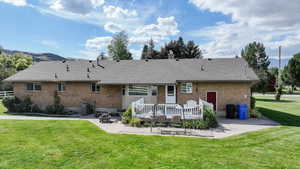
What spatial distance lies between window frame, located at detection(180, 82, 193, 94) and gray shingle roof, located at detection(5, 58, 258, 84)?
0.57 metres

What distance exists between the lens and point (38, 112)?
49.6ft

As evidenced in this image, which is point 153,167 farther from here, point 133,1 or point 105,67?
point 105,67

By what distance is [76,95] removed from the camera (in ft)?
50.6

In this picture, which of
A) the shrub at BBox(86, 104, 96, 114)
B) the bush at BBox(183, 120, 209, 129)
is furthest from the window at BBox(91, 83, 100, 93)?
the bush at BBox(183, 120, 209, 129)

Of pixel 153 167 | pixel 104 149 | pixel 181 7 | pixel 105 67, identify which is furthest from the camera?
pixel 105 67

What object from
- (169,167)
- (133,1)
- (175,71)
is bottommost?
(169,167)

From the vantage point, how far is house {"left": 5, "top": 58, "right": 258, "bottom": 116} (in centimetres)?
1338

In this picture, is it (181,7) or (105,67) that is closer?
(181,7)

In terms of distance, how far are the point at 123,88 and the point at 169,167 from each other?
33.2 ft

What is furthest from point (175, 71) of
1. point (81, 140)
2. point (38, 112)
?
point (38, 112)

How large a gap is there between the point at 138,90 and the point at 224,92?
21.7ft

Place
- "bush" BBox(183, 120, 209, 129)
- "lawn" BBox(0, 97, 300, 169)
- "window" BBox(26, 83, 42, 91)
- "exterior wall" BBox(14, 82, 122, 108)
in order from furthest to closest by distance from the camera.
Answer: "window" BBox(26, 83, 42, 91)
"exterior wall" BBox(14, 82, 122, 108)
"bush" BBox(183, 120, 209, 129)
"lawn" BBox(0, 97, 300, 169)

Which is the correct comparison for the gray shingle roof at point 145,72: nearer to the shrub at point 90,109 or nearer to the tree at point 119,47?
the shrub at point 90,109

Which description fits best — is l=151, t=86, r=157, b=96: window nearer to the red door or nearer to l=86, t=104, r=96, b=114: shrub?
the red door
